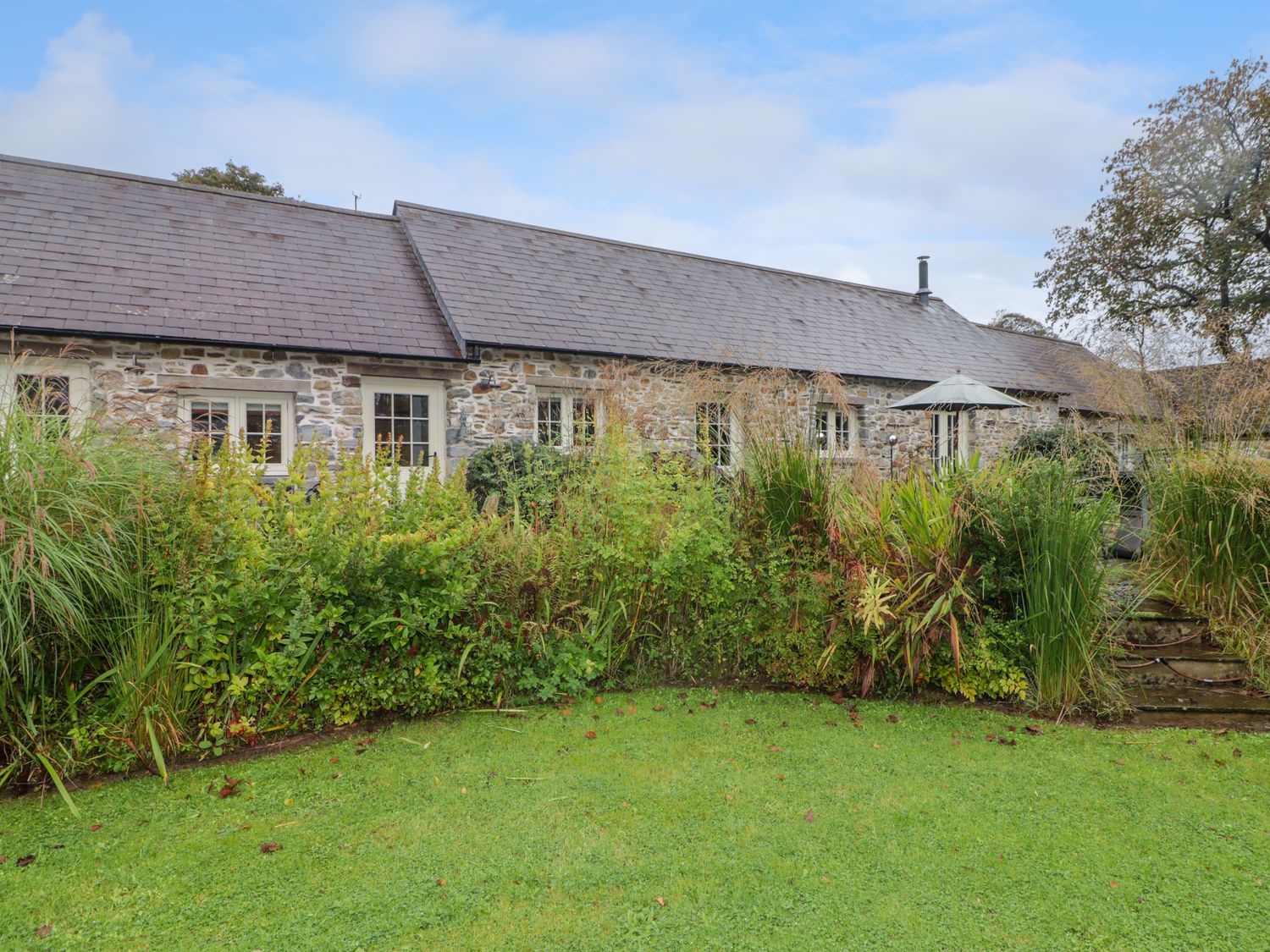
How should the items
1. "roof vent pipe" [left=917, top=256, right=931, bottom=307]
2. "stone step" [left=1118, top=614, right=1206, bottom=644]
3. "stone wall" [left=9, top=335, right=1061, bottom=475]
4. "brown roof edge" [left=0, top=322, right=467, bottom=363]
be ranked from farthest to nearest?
"roof vent pipe" [left=917, top=256, right=931, bottom=307] → "stone wall" [left=9, top=335, right=1061, bottom=475] → "brown roof edge" [left=0, top=322, right=467, bottom=363] → "stone step" [left=1118, top=614, right=1206, bottom=644]

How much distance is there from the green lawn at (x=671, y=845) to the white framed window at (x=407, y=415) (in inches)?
270

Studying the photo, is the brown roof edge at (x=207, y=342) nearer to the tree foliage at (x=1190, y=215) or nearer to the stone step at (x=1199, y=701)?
the stone step at (x=1199, y=701)

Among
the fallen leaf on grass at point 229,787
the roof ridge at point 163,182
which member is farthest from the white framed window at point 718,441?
the roof ridge at point 163,182

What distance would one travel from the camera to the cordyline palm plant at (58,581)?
9.46 feet

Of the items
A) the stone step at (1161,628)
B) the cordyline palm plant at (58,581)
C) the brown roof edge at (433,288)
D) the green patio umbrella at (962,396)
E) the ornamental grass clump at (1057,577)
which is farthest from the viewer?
the brown roof edge at (433,288)

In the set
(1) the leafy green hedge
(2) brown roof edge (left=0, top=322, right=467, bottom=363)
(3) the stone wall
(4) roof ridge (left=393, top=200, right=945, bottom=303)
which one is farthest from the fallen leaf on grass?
(4) roof ridge (left=393, top=200, right=945, bottom=303)

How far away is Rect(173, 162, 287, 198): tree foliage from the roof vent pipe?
18560mm

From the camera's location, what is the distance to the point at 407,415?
1005cm

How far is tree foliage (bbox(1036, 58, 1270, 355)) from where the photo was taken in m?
16.6

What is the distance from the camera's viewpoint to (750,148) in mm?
14320

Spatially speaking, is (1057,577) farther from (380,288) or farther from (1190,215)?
(1190,215)

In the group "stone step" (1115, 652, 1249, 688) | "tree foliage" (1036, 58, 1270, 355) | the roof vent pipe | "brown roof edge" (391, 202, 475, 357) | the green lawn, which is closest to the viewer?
the green lawn

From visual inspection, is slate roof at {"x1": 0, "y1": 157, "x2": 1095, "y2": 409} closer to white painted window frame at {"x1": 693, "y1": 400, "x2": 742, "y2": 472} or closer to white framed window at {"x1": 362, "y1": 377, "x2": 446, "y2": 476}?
white framed window at {"x1": 362, "y1": 377, "x2": 446, "y2": 476}

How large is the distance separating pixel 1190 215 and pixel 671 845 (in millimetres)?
21241
